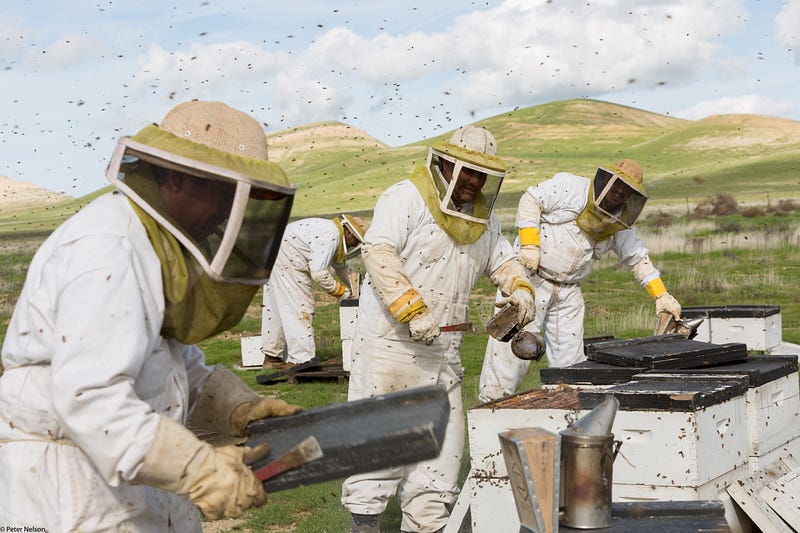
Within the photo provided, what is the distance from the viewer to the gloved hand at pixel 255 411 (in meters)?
2.81

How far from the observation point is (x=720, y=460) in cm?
418

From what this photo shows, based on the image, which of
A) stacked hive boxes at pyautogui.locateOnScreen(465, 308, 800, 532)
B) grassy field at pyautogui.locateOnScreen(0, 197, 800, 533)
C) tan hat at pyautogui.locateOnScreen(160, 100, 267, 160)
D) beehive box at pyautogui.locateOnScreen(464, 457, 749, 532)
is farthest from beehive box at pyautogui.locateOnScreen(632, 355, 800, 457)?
tan hat at pyautogui.locateOnScreen(160, 100, 267, 160)

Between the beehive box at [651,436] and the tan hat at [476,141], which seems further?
the tan hat at [476,141]

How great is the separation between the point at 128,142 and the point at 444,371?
10.7 feet

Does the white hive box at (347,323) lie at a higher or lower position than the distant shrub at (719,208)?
lower

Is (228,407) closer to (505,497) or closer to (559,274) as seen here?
(505,497)

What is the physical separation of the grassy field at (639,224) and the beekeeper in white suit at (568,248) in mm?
1084

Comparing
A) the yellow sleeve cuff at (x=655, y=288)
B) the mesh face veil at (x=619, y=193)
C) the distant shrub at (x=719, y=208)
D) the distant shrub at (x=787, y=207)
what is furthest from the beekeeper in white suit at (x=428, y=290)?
the distant shrub at (x=787, y=207)

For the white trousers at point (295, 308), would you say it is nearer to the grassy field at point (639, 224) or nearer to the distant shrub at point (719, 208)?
the grassy field at point (639, 224)

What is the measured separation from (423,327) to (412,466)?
0.85 metres

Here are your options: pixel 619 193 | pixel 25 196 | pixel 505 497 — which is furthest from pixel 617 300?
pixel 25 196

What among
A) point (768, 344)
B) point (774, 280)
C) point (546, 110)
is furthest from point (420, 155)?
point (768, 344)

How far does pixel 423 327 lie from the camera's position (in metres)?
4.97

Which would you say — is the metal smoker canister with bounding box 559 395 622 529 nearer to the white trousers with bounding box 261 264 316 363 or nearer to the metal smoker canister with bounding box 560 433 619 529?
the metal smoker canister with bounding box 560 433 619 529
